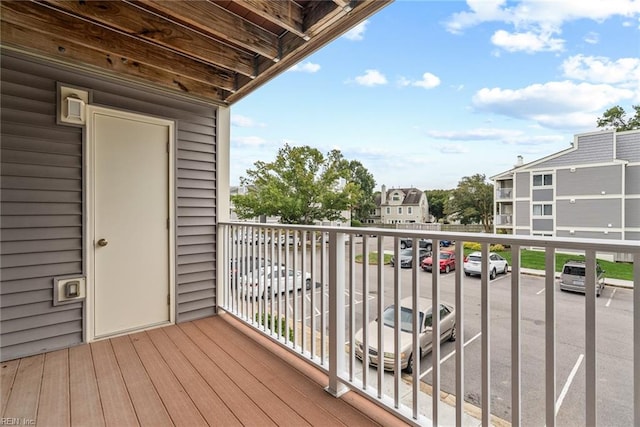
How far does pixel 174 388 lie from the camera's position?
1.82 metres

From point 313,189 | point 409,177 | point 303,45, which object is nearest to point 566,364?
point 303,45

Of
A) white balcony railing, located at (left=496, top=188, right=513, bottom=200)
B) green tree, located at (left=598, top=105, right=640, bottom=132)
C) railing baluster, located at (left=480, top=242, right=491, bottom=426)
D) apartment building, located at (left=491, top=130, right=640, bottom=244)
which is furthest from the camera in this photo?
white balcony railing, located at (left=496, top=188, right=513, bottom=200)

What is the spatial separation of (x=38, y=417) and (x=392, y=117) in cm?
1136

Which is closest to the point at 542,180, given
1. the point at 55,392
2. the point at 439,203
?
the point at 439,203

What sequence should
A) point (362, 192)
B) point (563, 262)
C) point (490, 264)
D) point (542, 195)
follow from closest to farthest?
1. point (563, 262)
2. point (490, 264)
3. point (542, 195)
4. point (362, 192)

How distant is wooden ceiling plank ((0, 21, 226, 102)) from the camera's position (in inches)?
82.5

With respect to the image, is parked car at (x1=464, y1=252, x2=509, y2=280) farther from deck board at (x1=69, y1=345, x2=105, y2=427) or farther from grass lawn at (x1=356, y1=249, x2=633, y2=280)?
deck board at (x1=69, y1=345, x2=105, y2=427)

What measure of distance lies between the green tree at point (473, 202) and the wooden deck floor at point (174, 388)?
8.26 feet

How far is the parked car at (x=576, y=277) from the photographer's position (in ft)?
3.11

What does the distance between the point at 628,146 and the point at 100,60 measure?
15.3 feet

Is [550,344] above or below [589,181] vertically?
below

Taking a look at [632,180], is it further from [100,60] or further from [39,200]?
[39,200]

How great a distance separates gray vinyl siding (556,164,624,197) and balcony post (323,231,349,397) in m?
2.76

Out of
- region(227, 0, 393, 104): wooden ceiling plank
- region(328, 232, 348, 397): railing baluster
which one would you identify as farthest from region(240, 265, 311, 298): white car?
region(227, 0, 393, 104): wooden ceiling plank
